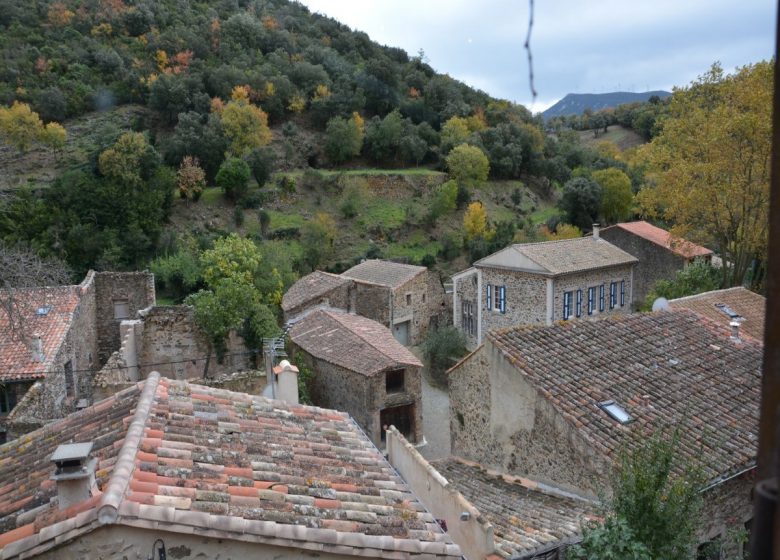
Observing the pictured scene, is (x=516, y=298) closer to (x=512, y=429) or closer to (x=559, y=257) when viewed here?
(x=559, y=257)

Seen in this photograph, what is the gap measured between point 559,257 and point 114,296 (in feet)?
58.9

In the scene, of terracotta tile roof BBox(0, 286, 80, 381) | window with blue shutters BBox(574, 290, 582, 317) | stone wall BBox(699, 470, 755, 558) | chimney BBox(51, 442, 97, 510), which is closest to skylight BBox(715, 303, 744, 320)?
stone wall BBox(699, 470, 755, 558)

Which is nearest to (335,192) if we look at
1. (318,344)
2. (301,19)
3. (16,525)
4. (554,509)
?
(318,344)

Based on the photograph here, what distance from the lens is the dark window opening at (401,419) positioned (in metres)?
18.2

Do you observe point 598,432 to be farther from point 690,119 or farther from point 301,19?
point 301,19

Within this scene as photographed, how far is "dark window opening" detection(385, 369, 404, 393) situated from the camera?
18.4 m

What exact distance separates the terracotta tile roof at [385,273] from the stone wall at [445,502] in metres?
17.4

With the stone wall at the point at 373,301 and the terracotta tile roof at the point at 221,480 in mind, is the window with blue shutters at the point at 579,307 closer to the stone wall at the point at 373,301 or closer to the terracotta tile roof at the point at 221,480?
the stone wall at the point at 373,301

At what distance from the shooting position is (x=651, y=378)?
32.8 feet

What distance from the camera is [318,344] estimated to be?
1983 centimetres

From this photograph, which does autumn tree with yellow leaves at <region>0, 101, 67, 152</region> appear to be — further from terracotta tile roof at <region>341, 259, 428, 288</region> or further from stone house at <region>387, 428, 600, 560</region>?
stone house at <region>387, 428, 600, 560</region>

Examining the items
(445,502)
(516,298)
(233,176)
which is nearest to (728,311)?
(445,502)

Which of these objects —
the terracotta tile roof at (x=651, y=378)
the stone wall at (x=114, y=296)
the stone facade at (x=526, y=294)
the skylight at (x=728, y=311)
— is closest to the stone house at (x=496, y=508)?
the terracotta tile roof at (x=651, y=378)

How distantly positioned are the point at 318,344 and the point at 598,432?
1265 cm
